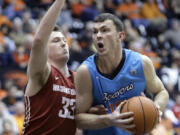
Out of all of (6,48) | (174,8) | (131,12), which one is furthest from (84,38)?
(174,8)

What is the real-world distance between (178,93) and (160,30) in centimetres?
364

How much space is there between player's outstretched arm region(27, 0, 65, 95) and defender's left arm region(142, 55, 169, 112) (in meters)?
1.15

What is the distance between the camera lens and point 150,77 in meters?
5.20

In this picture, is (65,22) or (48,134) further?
(65,22)

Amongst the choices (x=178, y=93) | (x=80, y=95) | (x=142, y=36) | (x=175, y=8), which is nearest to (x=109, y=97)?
(x=80, y=95)

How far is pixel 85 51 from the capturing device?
10648mm

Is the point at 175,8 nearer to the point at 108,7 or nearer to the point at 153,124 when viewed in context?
the point at 108,7

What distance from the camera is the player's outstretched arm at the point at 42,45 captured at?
430cm

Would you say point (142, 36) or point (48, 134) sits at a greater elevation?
point (48, 134)

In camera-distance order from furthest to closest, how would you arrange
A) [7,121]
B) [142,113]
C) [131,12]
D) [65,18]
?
[131,12], [65,18], [7,121], [142,113]

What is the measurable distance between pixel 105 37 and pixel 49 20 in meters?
0.91

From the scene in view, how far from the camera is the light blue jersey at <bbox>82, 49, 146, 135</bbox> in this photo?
5051mm

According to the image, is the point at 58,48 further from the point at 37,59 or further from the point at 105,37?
the point at 37,59

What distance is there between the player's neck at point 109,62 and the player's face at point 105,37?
8 cm
